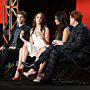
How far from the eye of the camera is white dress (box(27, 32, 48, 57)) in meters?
6.50

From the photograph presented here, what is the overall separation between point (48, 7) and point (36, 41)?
11.5ft

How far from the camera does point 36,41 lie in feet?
21.7

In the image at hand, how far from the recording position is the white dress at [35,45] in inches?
256

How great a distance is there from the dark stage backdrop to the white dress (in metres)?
3.00

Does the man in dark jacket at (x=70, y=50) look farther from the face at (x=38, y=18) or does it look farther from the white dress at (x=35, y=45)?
the face at (x=38, y=18)

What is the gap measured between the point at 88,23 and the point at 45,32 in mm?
2070

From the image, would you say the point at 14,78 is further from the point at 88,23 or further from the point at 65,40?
the point at 88,23

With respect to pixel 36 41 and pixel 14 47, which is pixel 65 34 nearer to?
pixel 36 41

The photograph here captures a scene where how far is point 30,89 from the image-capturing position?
17.6 feet

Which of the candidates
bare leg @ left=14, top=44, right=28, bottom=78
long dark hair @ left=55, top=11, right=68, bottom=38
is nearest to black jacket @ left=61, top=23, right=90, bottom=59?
long dark hair @ left=55, top=11, right=68, bottom=38

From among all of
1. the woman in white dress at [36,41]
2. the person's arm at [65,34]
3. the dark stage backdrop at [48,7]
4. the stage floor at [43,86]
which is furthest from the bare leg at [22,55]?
the dark stage backdrop at [48,7]

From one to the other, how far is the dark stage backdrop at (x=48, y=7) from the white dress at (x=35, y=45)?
3.00 meters

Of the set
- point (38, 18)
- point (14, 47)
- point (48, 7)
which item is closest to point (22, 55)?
point (14, 47)

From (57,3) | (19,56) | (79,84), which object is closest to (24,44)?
(19,56)
